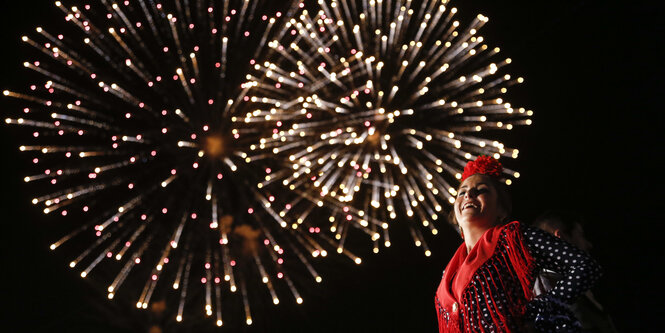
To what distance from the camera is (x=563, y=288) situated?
160 centimetres

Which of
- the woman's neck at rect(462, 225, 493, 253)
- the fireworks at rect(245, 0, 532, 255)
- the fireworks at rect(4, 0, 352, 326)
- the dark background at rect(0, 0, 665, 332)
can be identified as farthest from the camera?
the fireworks at rect(4, 0, 352, 326)

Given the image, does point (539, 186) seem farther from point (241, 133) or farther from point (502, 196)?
point (241, 133)

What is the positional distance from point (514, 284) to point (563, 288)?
0.15 m

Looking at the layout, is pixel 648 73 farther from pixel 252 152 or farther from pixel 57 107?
pixel 57 107

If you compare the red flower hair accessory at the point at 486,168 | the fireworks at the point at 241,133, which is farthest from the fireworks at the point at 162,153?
the red flower hair accessory at the point at 486,168

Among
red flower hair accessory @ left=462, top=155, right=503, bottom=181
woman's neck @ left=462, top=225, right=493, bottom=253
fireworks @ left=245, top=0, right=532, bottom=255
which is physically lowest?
woman's neck @ left=462, top=225, right=493, bottom=253

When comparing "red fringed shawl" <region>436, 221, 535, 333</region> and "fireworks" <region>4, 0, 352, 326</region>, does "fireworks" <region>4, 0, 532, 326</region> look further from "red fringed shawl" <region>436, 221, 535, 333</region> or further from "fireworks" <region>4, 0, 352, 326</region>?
"red fringed shawl" <region>436, 221, 535, 333</region>

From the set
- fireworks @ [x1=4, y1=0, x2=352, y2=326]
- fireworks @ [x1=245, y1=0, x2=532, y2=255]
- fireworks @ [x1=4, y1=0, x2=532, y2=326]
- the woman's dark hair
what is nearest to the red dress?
the woman's dark hair

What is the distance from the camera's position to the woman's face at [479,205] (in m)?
1.98

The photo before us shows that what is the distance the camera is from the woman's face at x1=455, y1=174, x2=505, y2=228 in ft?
6.48

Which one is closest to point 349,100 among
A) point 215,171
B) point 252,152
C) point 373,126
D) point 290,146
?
point 373,126

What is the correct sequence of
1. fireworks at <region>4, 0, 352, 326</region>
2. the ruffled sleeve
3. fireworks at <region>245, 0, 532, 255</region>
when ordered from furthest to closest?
1. fireworks at <region>4, 0, 352, 326</region>
2. fireworks at <region>245, 0, 532, 255</region>
3. the ruffled sleeve

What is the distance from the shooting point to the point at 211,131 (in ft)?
12.0

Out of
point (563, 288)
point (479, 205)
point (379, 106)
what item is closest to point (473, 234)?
point (479, 205)
